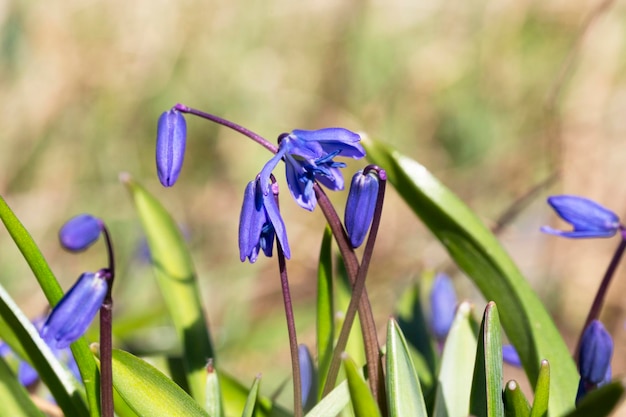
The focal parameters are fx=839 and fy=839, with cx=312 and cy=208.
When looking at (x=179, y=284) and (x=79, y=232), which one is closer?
(x=79, y=232)

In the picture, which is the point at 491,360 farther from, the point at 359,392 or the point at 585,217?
the point at 585,217

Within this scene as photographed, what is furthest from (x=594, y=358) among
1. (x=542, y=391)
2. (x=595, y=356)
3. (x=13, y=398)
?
(x=13, y=398)

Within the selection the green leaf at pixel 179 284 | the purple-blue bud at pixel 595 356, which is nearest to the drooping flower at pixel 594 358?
the purple-blue bud at pixel 595 356

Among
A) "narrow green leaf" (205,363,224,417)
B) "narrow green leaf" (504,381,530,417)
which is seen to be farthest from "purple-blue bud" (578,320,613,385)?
"narrow green leaf" (205,363,224,417)

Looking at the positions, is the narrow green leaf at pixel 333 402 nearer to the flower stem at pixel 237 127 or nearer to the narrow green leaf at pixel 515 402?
the narrow green leaf at pixel 515 402

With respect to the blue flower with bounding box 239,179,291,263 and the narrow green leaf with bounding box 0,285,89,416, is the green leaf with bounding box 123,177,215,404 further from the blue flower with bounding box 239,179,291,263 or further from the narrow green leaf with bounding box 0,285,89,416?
the blue flower with bounding box 239,179,291,263
